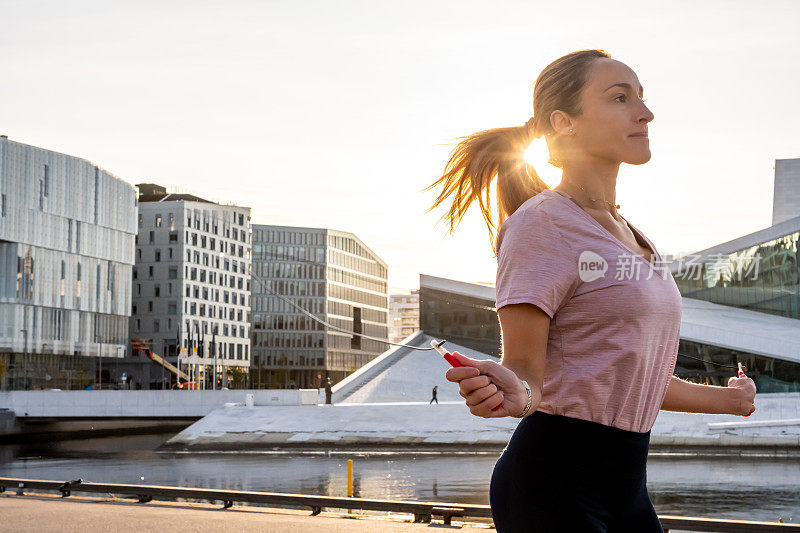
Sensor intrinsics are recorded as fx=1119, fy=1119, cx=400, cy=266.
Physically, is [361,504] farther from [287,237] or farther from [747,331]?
[287,237]

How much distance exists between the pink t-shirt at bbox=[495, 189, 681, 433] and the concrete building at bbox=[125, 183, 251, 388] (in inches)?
3378

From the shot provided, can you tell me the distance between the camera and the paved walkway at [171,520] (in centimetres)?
967

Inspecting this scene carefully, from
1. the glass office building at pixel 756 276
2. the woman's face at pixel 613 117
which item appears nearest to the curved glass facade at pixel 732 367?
the glass office building at pixel 756 276

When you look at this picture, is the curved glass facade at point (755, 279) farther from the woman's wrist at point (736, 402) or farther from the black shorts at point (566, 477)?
the black shorts at point (566, 477)

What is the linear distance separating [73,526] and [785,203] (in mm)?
58282

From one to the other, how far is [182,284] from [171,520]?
81777mm

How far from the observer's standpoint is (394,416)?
3656 cm

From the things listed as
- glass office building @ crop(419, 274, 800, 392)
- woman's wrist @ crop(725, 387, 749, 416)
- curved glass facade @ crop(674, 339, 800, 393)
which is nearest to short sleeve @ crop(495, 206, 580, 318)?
woman's wrist @ crop(725, 387, 749, 416)

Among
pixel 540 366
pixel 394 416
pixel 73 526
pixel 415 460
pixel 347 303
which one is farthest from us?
pixel 347 303

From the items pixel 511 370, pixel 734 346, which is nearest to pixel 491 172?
pixel 511 370

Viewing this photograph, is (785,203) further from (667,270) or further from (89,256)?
(667,270)

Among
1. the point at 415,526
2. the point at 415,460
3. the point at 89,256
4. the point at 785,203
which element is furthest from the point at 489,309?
the point at 415,526

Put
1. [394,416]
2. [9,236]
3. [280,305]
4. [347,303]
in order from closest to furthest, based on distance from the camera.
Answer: [394,416]
[9,236]
[280,305]
[347,303]

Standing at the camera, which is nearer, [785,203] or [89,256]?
[785,203]
